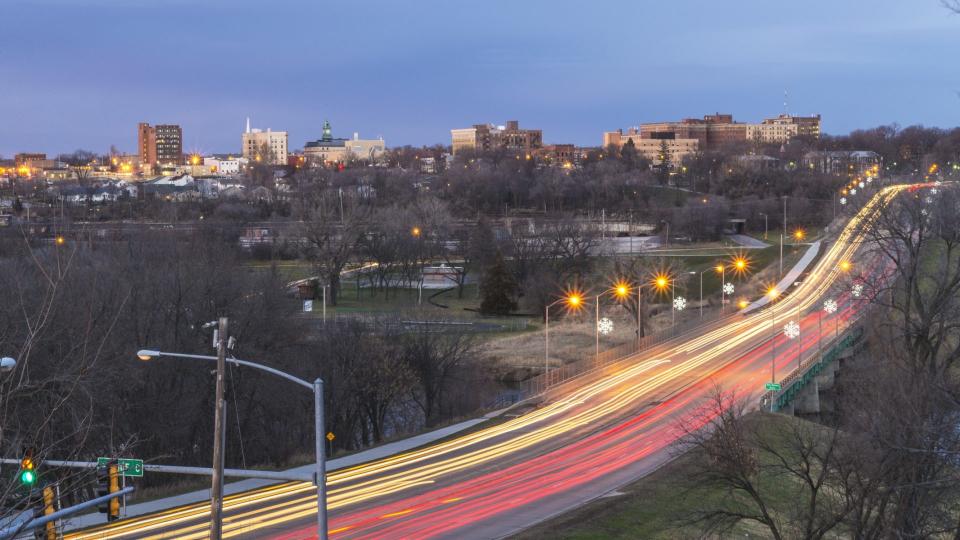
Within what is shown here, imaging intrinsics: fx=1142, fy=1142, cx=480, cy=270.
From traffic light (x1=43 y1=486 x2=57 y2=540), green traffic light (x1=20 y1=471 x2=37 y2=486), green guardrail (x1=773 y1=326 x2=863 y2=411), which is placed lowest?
green guardrail (x1=773 y1=326 x2=863 y2=411)

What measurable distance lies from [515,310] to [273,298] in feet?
126

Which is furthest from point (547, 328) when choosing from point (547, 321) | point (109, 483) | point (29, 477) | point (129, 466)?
point (29, 477)

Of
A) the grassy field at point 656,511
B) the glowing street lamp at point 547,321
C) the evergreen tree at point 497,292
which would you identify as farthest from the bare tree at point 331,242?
the grassy field at point 656,511

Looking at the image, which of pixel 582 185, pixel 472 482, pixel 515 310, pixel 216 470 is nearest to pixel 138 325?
pixel 472 482

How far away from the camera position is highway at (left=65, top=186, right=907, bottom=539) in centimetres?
2661

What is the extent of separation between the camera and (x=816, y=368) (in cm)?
5438

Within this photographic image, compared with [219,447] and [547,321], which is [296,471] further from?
[547,321]

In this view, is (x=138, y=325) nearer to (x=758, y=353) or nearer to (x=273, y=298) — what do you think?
(x=273, y=298)

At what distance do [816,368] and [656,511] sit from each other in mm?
27089

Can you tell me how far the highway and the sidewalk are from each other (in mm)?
542

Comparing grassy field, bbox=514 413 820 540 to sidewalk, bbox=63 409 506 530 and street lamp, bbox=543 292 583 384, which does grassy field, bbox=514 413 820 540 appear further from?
street lamp, bbox=543 292 583 384

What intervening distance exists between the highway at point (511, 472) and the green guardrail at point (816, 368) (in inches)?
46.9

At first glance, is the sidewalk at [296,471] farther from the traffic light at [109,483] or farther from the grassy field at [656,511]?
the grassy field at [656,511]

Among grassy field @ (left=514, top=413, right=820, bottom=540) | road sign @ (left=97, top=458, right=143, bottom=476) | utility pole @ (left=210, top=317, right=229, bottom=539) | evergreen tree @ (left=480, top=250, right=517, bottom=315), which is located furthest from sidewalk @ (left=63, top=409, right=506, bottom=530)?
evergreen tree @ (left=480, top=250, right=517, bottom=315)
